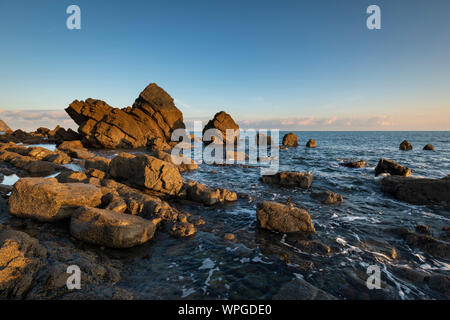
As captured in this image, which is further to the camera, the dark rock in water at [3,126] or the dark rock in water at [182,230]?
the dark rock in water at [3,126]

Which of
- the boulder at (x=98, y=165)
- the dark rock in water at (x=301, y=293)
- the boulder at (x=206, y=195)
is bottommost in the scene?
the dark rock in water at (x=301, y=293)

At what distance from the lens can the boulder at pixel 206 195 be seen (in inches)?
438

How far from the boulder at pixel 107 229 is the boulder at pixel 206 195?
464 centimetres

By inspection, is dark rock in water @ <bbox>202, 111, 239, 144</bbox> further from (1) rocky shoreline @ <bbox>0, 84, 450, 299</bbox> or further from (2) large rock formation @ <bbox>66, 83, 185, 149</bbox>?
(1) rocky shoreline @ <bbox>0, 84, 450, 299</bbox>

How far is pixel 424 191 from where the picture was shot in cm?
1220

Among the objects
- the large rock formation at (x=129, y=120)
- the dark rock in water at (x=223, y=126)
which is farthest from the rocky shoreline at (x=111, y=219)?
the dark rock in water at (x=223, y=126)

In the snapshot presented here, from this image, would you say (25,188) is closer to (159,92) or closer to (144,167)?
(144,167)

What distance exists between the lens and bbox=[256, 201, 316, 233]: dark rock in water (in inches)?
318

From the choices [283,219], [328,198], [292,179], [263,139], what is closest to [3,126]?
[263,139]

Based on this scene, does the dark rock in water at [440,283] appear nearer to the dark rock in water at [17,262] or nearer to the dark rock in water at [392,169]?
the dark rock in water at [17,262]

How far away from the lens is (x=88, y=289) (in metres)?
4.32

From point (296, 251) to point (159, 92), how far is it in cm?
5922

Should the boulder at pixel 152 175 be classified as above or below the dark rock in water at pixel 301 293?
above

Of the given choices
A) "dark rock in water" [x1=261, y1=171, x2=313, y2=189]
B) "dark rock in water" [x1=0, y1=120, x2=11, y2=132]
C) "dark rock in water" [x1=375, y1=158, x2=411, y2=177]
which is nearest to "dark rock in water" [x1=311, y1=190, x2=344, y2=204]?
"dark rock in water" [x1=261, y1=171, x2=313, y2=189]
